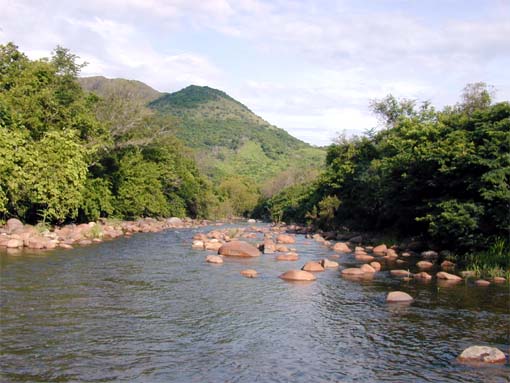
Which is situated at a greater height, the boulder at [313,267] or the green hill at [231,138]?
the green hill at [231,138]

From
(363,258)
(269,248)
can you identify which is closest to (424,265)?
(363,258)

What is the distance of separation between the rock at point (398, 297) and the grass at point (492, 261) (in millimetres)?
5931

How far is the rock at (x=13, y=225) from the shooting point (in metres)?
26.5

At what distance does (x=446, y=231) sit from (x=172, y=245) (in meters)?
15.1

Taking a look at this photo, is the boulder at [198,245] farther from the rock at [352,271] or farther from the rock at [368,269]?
the rock at [368,269]

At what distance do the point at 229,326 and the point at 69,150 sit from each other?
2081 cm

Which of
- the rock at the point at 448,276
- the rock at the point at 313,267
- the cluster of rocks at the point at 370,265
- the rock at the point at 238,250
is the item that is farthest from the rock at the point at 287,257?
the rock at the point at 448,276

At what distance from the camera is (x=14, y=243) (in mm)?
23016

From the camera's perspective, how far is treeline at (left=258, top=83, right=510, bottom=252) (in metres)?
21.6

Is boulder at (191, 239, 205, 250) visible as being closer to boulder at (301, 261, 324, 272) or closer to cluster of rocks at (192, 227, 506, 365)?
cluster of rocks at (192, 227, 506, 365)

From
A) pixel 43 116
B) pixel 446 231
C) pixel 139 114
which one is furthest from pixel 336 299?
pixel 139 114

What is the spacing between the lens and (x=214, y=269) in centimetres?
2006

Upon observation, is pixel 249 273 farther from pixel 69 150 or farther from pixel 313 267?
pixel 69 150

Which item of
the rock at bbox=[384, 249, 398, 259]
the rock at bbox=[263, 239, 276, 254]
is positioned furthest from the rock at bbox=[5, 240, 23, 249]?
the rock at bbox=[384, 249, 398, 259]
